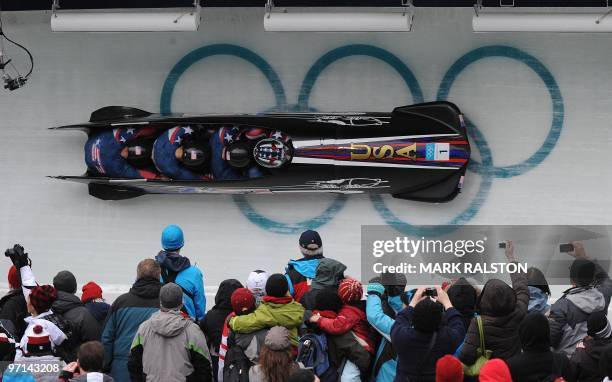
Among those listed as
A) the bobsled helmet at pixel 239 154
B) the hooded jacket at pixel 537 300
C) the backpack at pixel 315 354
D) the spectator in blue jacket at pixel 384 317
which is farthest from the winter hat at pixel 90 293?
the hooded jacket at pixel 537 300

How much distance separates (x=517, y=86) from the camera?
9.88 metres

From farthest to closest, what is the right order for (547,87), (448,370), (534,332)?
1. (547,87)
2. (534,332)
3. (448,370)

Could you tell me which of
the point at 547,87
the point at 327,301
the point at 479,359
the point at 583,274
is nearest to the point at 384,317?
the point at 327,301

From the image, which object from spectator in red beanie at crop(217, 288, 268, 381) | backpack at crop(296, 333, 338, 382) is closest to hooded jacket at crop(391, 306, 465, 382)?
backpack at crop(296, 333, 338, 382)

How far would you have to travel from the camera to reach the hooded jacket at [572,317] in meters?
6.56

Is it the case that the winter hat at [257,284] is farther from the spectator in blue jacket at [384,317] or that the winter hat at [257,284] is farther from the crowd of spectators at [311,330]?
the spectator in blue jacket at [384,317]

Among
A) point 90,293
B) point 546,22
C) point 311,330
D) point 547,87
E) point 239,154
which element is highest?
point 546,22

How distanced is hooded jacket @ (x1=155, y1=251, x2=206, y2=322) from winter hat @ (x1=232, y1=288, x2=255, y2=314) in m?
0.77

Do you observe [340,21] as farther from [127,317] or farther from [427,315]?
[427,315]

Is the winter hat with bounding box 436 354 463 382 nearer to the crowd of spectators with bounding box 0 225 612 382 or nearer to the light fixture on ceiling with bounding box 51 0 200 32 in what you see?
the crowd of spectators with bounding box 0 225 612 382

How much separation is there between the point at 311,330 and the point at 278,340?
36 cm

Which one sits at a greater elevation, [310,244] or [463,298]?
[310,244]

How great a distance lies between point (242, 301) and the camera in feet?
20.8

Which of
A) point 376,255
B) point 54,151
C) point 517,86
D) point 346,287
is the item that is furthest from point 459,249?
point 54,151
